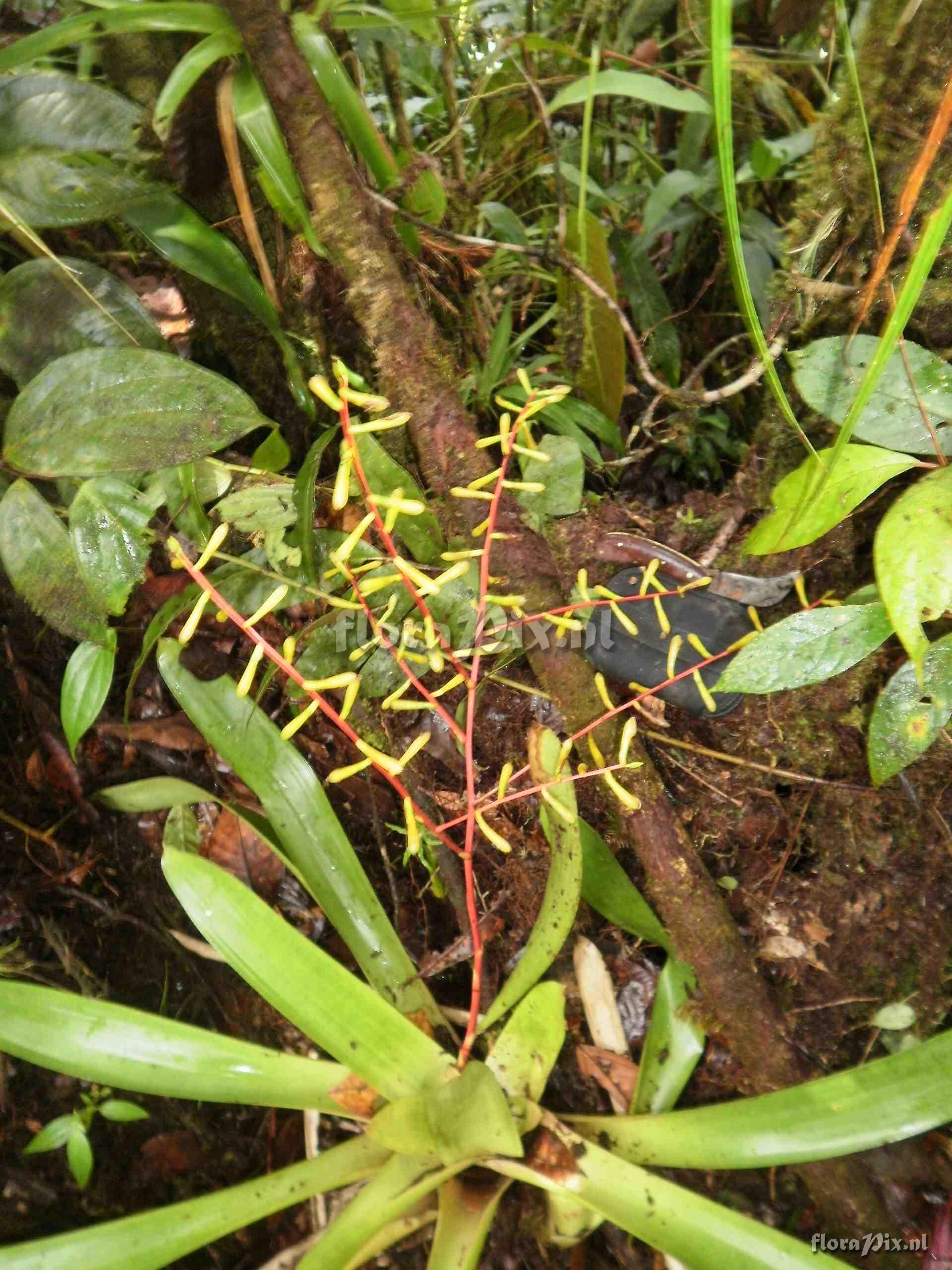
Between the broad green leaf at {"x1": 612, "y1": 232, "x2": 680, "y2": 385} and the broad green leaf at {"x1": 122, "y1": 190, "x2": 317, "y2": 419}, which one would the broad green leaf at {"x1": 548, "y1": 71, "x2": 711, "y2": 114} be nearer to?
the broad green leaf at {"x1": 612, "y1": 232, "x2": 680, "y2": 385}

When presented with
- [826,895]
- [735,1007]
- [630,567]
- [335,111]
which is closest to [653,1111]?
[735,1007]

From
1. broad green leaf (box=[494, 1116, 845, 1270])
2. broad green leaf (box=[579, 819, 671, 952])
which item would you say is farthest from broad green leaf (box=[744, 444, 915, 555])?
broad green leaf (box=[494, 1116, 845, 1270])

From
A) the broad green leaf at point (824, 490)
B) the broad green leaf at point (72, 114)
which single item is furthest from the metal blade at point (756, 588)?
the broad green leaf at point (72, 114)

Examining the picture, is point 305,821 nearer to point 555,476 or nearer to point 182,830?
point 182,830

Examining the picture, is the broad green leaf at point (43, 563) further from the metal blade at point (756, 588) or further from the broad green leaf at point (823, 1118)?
the broad green leaf at point (823, 1118)

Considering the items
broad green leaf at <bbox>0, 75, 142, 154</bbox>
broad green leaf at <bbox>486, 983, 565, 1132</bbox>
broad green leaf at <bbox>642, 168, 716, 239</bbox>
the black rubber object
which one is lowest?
broad green leaf at <bbox>486, 983, 565, 1132</bbox>

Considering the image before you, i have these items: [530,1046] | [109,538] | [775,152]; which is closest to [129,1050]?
[530,1046]
